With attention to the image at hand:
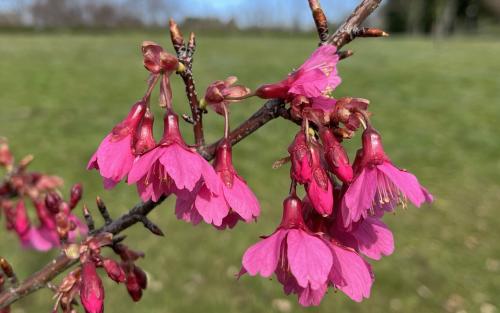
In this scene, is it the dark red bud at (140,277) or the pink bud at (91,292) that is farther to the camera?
the dark red bud at (140,277)

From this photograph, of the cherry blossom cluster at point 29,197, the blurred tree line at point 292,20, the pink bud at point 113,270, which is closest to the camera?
the pink bud at point 113,270

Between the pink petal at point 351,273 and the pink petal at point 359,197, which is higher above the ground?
the pink petal at point 359,197

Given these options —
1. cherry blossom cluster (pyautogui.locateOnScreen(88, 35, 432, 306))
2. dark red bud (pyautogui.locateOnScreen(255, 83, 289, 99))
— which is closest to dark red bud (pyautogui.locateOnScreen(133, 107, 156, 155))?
cherry blossom cluster (pyautogui.locateOnScreen(88, 35, 432, 306))

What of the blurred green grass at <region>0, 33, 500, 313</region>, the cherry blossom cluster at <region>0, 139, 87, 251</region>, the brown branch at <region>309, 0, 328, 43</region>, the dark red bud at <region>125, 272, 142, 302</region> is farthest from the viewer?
the blurred green grass at <region>0, 33, 500, 313</region>

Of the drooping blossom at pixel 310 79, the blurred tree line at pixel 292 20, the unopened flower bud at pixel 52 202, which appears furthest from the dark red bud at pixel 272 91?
the blurred tree line at pixel 292 20

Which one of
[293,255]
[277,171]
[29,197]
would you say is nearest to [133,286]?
[293,255]

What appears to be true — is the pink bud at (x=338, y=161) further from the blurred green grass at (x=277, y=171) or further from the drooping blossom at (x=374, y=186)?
the blurred green grass at (x=277, y=171)

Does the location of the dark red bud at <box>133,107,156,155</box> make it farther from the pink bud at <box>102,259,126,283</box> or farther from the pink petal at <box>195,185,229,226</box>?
the pink bud at <box>102,259,126,283</box>

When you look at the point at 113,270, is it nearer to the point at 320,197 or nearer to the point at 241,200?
the point at 241,200
